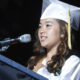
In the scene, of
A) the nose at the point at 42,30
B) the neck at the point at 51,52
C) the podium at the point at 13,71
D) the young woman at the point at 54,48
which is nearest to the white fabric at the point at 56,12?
the young woman at the point at 54,48

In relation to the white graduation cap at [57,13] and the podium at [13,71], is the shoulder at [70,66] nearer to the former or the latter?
the white graduation cap at [57,13]

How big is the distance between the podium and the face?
143 centimetres

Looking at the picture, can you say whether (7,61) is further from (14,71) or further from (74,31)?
(74,31)

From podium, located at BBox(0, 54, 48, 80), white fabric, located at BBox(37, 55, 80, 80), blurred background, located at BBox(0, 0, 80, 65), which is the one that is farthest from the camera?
blurred background, located at BBox(0, 0, 80, 65)

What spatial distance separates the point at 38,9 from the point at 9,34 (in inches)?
14.6

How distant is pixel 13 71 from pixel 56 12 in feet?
4.87

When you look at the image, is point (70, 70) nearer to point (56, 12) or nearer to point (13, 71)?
point (56, 12)

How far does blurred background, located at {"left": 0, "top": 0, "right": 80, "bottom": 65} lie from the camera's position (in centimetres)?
252

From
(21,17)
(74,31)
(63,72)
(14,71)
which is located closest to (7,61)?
(14,71)

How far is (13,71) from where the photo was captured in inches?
33.1

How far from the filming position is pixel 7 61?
84 cm

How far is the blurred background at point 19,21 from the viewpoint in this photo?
8.28 feet

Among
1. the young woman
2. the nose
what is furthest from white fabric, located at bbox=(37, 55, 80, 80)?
the nose

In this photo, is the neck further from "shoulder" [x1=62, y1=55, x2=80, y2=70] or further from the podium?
the podium
